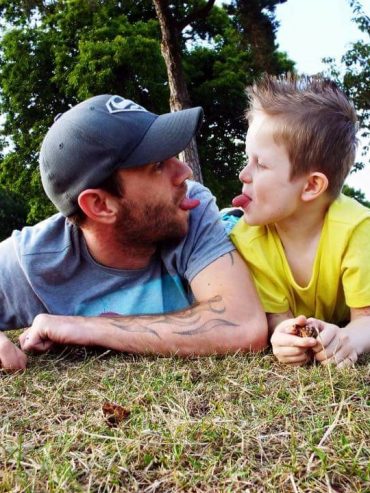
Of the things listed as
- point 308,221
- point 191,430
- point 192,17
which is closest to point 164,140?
point 308,221

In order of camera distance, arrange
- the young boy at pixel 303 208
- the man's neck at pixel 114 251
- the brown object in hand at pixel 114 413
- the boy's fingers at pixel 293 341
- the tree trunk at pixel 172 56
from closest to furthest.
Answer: the brown object in hand at pixel 114 413 < the boy's fingers at pixel 293 341 < the young boy at pixel 303 208 < the man's neck at pixel 114 251 < the tree trunk at pixel 172 56

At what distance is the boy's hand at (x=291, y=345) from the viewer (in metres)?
2.23

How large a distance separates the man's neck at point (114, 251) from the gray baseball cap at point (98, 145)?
0.19 metres

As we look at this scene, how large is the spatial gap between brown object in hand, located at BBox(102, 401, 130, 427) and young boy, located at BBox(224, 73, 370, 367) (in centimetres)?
Result: 104

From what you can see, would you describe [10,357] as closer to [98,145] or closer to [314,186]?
[98,145]

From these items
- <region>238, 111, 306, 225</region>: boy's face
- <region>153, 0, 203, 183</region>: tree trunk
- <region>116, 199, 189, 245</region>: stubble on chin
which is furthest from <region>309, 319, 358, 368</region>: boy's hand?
<region>153, 0, 203, 183</region>: tree trunk

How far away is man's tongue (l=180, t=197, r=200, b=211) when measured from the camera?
2857 mm

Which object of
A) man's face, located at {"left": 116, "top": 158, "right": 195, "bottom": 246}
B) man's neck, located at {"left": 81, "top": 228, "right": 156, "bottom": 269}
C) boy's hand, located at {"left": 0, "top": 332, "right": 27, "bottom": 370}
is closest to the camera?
boy's hand, located at {"left": 0, "top": 332, "right": 27, "bottom": 370}

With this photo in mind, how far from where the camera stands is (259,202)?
2.68 metres

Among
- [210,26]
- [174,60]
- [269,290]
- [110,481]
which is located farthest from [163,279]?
[210,26]

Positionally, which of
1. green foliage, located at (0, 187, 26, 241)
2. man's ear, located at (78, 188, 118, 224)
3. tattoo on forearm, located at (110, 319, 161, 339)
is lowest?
green foliage, located at (0, 187, 26, 241)

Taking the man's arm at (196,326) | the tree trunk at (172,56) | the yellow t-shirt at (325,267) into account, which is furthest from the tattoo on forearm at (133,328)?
the tree trunk at (172,56)

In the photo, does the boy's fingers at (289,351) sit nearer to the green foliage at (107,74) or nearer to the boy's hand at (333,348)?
the boy's hand at (333,348)

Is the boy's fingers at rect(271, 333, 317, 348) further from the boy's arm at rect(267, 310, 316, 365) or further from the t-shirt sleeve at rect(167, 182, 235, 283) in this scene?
the t-shirt sleeve at rect(167, 182, 235, 283)
